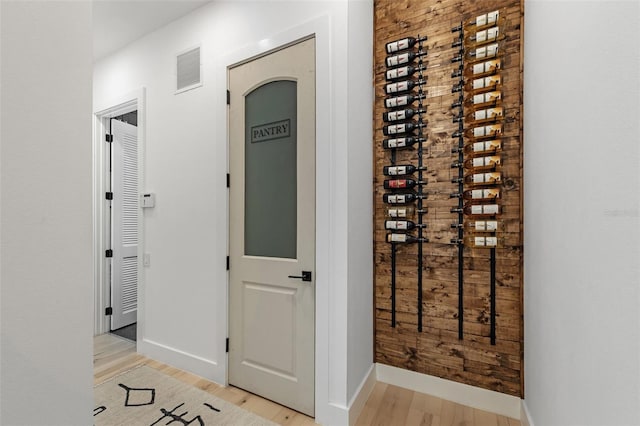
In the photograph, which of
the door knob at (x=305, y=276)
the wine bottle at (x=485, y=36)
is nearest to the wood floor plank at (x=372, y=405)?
the door knob at (x=305, y=276)

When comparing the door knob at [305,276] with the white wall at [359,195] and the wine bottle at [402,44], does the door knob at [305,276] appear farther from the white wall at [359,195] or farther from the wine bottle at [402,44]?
the wine bottle at [402,44]

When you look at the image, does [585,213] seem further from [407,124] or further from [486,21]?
[486,21]

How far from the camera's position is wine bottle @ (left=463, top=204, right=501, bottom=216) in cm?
194

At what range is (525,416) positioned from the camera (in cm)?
178

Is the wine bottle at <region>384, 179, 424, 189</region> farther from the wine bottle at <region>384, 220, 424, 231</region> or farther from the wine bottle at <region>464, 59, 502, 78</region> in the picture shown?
the wine bottle at <region>464, 59, 502, 78</region>

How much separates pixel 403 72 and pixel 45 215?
2.22 meters

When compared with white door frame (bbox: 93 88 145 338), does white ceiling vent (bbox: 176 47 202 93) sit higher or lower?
higher

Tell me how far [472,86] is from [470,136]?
0.32 m

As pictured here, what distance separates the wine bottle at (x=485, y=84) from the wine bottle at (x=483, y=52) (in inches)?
5.3

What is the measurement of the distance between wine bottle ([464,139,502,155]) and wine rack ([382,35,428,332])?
13.6 inches

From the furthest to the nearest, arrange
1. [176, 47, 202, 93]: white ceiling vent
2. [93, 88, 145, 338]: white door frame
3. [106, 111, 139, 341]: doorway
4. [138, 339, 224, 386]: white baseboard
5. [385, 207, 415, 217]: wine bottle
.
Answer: [106, 111, 139, 341]: doorway
[93, 88, 145, 338]: white door frame
[176, 47, 202, 93]: white ceiling vent
[138, 339, 224, 386]: white baseboard
[385, 207, 415, 217]: wine bottle

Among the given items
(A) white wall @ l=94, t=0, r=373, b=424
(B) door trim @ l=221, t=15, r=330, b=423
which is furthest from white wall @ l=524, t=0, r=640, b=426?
(B) door trim @ l=221, t=15, r=330, b=423

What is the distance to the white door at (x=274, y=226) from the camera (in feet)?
6.63

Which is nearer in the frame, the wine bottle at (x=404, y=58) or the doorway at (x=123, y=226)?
the wine bottle at (x=404, y=58)
